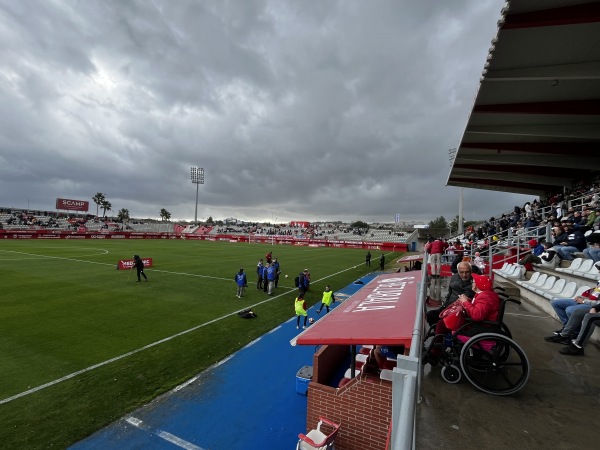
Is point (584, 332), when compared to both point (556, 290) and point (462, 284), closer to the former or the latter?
point (462, 284)

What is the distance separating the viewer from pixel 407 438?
4.16ft

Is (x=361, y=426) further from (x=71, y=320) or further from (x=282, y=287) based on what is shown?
(x=282, y=287)

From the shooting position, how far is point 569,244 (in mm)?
10250

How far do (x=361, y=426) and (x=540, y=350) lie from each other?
3095mm

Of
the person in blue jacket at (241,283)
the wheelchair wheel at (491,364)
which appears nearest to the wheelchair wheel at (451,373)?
the wheelchair wheel at (491,364)

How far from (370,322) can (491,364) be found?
158cm

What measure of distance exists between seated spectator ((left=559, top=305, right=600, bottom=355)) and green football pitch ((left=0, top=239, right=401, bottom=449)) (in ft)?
25.1

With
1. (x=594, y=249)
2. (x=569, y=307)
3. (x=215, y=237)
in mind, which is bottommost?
(x=215, y=237)

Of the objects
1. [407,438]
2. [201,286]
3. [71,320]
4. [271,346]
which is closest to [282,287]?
[201,286]

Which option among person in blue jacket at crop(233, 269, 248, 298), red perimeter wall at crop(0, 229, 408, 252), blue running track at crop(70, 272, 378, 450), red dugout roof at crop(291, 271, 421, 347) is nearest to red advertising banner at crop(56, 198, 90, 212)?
red perimeter wall at crop(0, 229, 408, 252)

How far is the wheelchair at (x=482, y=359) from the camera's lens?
3.39 m

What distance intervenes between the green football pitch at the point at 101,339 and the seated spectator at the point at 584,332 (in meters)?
7.65

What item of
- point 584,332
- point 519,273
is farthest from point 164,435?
point 519,273

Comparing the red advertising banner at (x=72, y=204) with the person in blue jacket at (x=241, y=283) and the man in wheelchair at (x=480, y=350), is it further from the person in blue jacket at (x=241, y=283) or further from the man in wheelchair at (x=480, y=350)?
the man in wheelchair at (x=480, y=350)
